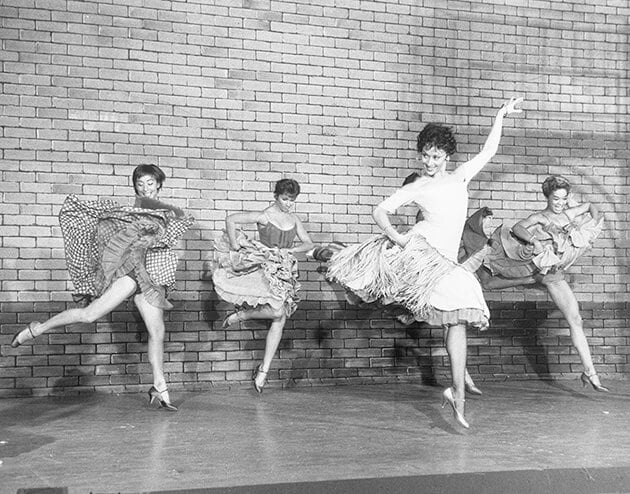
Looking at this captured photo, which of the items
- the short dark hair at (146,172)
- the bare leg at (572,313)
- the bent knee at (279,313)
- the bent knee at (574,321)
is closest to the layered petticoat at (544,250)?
the bare leg at (572,313)

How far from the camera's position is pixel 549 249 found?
880cm

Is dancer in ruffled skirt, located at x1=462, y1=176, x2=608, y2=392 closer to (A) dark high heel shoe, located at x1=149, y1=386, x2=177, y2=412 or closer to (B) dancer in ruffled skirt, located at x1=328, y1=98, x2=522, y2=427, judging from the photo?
(B) dancer in ruffled skirt, located at x1=328, y1=98, x2=522, y2=427

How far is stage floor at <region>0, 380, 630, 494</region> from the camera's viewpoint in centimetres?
525

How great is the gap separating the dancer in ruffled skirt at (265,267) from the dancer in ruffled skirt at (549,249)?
65.8 inches

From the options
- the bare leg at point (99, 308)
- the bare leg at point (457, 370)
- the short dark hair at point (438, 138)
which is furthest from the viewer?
the bare leg at point (99, 308)

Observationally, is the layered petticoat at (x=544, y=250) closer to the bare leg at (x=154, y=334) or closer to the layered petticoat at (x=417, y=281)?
the layered petticoat at (x=417, y=281)

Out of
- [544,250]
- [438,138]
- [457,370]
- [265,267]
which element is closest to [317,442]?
[457,370]

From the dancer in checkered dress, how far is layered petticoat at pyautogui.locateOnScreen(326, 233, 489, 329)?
1431mm

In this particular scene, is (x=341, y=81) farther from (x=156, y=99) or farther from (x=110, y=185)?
(x=110, y=185)

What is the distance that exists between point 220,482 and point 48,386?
4168mm

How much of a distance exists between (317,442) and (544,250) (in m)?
3.35

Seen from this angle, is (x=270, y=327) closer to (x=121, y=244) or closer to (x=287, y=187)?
(x=287, y=187)

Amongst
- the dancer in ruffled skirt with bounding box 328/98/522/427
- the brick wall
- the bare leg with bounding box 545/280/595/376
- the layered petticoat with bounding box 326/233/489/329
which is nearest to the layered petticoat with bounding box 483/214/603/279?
the bare leg with bounding box 545/280/595/376

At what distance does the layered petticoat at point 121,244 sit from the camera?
767cm
